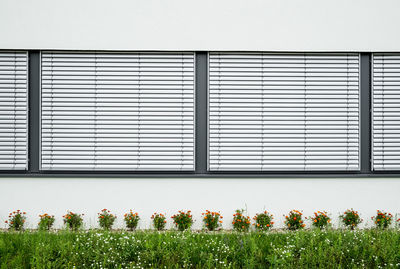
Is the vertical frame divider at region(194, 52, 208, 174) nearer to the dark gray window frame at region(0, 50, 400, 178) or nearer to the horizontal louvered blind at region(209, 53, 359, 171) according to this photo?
the dark gray window frame at region(0, 50, 400, 178)

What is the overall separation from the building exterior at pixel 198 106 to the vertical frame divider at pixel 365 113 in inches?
0.8

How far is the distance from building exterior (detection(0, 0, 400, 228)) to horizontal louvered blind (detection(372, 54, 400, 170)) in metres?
0.02

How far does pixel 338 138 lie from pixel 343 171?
0.62m

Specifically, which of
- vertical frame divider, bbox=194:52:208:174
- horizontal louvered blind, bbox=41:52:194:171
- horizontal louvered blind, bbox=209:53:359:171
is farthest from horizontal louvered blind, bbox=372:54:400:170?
horizontal louvered blind, bbox=41:52:194:171

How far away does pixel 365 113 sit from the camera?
17.3 ft

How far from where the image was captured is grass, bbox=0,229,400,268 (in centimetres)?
300

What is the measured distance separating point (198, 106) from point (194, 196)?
166 cm

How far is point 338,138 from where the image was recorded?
5.26m
